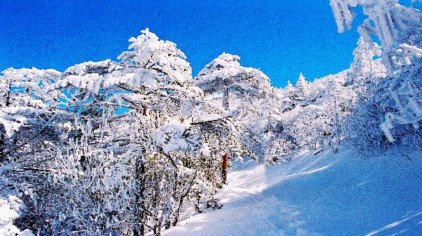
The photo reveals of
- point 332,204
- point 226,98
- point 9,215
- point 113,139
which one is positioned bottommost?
point 332,204

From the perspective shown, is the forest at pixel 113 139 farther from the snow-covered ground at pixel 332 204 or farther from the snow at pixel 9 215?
the snow-covered ground at pixel 332 204

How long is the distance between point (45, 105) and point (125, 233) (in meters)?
4.39

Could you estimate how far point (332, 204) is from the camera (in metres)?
11.4

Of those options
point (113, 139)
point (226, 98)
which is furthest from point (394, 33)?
point (226, 98)

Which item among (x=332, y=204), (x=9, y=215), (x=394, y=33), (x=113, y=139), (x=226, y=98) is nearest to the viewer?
(x=394, y=33)

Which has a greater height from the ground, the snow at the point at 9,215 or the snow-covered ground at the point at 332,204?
the snow at the point at 9,215

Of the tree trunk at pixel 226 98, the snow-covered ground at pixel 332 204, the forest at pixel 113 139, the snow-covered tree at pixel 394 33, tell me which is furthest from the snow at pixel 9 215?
the tree trunk at pixel 226 98

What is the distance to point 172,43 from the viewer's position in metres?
10.0

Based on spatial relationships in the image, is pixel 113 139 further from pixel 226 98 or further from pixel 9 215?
pixel 226 98

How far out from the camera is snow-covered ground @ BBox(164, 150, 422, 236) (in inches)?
372

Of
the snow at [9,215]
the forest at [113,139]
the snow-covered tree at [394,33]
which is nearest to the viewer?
the snow-covered tree at [394,33]

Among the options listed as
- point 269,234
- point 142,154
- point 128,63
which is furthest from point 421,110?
point 128,63

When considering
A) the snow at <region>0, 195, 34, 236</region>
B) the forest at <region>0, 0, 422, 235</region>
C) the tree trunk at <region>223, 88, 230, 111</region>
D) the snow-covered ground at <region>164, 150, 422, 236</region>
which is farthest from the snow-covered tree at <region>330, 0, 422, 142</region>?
the tree trunk at <region>223, 88, 230, 111</region>

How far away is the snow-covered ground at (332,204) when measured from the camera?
945 cm
